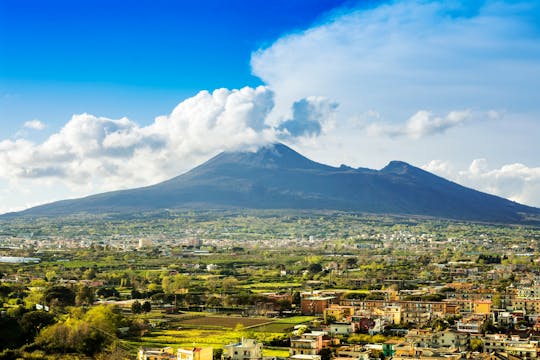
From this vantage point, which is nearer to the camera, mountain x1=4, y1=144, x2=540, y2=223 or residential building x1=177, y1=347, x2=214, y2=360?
residential building x1=177, y1=347, x2=214, y2=360

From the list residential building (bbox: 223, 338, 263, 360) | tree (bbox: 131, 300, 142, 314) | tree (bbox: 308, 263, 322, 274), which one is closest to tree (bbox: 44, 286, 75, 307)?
tree (bbox: 131, 300, 142, 314)

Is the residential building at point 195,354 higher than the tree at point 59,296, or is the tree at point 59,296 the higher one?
the tree at point 59,296

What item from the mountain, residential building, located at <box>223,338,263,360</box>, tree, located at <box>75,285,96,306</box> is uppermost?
the mountain

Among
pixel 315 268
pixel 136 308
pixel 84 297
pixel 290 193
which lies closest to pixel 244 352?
pixel 136 308

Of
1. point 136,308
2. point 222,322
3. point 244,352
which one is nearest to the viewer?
point 244,352

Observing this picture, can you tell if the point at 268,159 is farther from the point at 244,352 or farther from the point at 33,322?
the point at 244,352

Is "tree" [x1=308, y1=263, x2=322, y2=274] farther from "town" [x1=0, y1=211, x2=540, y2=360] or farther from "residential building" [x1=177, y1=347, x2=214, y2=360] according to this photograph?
"residential building" [x1=177, y1=347, x2=214, y2=360]

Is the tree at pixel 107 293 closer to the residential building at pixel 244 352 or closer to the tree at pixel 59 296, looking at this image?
the tree at pixel 59 296

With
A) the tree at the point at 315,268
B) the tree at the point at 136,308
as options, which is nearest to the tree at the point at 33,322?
the tree at the point at 136,308

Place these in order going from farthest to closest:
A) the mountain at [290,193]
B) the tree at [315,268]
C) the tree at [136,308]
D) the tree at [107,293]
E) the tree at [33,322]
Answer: the mountain at [290,193], the tree at [315,268], the tree at [107,293], the tree at [136,308], the tree at [33,322]
